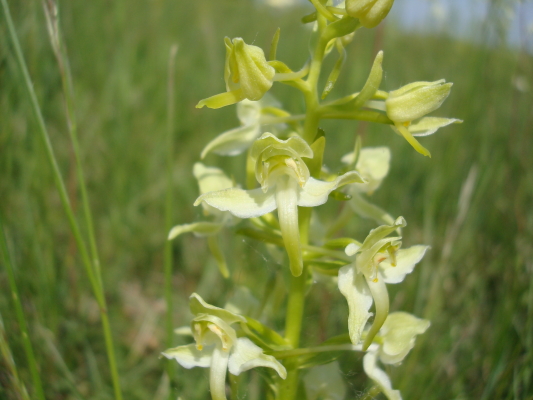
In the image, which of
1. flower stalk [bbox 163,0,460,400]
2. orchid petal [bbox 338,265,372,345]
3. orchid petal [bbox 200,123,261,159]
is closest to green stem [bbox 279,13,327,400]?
flower stalk [bbox 163,0,460,400]

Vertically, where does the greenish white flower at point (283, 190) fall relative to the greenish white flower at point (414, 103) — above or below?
below

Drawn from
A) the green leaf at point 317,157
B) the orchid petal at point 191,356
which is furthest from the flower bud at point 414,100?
the orchid petal at point 191,356

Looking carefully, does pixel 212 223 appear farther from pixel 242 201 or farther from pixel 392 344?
pixel 392 344

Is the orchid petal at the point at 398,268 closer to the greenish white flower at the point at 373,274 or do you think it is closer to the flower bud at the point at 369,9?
the greenish white flower at the point at 373,274

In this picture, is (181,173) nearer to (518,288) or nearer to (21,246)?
(21,246)

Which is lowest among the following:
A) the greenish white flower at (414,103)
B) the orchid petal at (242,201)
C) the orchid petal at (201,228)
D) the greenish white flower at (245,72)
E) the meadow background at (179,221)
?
the meadow background at (179,221)

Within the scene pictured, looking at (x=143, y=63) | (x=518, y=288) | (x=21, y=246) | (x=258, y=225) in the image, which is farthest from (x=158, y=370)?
(x=143, y=63)
